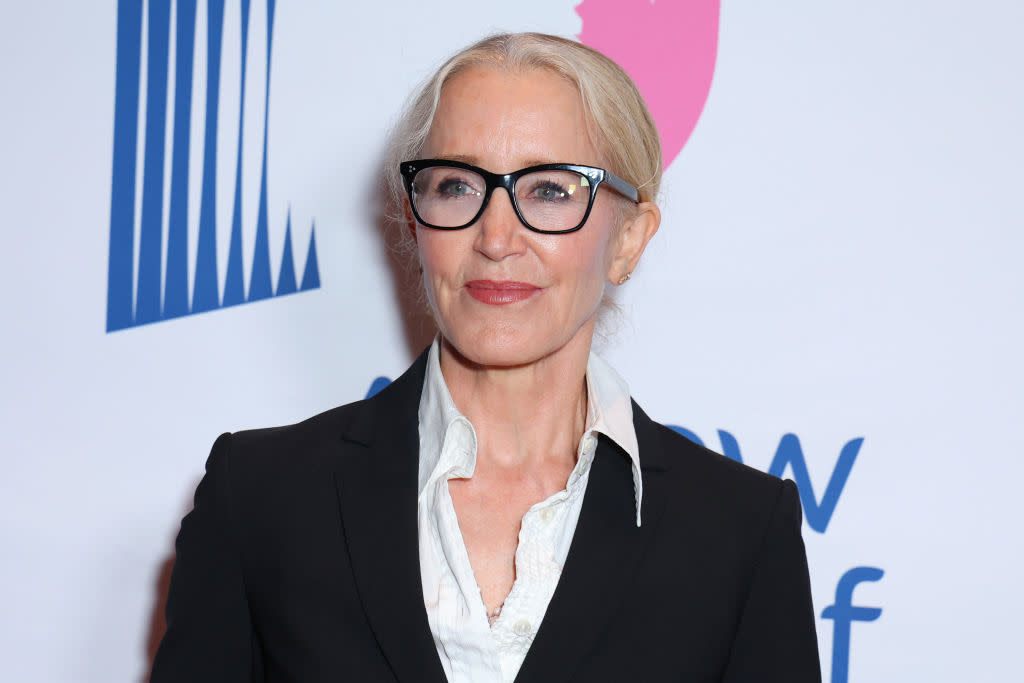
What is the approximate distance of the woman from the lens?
1326mm

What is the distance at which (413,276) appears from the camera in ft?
6.22

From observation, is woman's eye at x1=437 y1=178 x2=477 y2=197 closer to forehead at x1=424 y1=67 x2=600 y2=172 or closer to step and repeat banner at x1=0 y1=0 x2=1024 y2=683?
forehead at x1=424 y1=67 x2=600 y2=172

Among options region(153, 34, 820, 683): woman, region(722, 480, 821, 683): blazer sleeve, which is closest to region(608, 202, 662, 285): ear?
region(153, 34, 820, 683): woman

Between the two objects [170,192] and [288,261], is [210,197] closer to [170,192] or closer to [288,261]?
[170,192]

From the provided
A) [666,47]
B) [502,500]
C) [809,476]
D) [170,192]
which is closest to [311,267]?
[170,192]

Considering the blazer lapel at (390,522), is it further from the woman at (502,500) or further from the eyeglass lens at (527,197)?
the eyeglass lens at (527,197)

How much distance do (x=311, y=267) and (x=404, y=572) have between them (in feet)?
2.50

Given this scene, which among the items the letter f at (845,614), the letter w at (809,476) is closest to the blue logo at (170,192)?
the letter w at (809,476)

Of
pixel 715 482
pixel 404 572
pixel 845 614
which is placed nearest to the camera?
pixel 404 572

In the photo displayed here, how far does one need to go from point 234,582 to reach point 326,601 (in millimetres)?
151

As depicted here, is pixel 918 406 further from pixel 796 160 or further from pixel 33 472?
pixel 33 472

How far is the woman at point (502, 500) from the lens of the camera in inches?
52.2

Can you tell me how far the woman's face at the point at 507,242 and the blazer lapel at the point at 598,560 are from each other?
0.71ft

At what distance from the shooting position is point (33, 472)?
6.19ft
